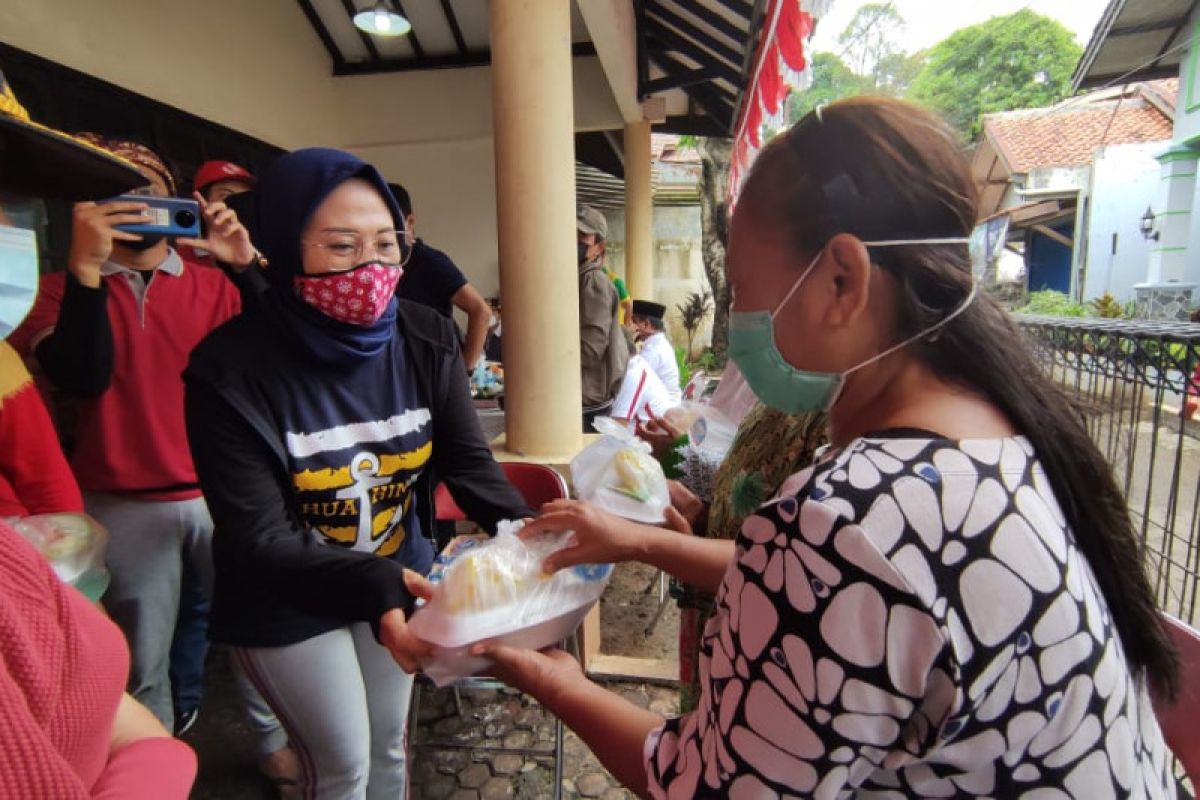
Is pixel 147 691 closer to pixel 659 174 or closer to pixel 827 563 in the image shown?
pixel 827 563

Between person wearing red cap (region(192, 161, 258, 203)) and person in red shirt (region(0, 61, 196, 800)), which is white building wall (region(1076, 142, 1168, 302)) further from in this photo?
person in red shirt (region(0, 61, 196, 800))

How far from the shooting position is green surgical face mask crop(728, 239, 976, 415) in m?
0.83

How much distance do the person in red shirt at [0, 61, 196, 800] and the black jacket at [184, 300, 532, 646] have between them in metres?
0.35

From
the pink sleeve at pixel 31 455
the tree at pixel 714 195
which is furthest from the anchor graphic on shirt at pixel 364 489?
the tree at pixel 714 195

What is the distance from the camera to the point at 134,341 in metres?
2.20

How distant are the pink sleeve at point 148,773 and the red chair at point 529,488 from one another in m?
1.54

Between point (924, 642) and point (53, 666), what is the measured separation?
37.7 inches

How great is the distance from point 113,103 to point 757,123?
4.43m

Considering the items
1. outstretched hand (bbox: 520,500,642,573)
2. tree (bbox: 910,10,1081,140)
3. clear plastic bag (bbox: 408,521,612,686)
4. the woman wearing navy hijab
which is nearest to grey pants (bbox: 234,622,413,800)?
the woman wearing navy hijab

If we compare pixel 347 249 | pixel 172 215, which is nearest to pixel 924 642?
pixel 347 249

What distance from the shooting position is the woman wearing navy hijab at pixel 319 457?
53.7 inches

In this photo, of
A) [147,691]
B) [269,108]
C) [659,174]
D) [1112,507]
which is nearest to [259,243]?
[1112,507]

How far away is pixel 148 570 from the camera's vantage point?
7.59 feet

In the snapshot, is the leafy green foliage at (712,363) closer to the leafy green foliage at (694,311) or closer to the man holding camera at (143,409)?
the leafy green foliage at (694,311)
